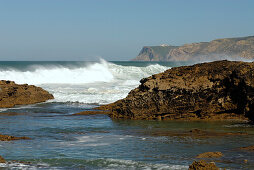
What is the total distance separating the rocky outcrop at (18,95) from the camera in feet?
68.9

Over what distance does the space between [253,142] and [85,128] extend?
5.36 meters

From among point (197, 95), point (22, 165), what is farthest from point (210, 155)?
point (197, 95)

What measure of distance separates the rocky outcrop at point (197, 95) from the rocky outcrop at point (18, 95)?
8586mm

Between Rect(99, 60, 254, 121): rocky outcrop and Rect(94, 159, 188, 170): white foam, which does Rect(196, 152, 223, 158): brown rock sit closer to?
Rect(94, 159, 188, 170): white foam

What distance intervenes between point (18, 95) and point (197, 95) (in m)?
11.3

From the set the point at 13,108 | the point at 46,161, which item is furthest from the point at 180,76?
the point at 13,108

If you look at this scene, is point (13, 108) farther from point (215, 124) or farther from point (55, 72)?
point (55, 72)

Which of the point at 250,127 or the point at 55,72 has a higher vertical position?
the point at 55,72

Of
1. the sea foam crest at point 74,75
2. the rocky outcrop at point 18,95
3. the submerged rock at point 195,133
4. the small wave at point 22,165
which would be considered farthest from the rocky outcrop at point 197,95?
the sea foam crest at point 74,75

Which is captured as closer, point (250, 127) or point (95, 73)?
point (250, 127)

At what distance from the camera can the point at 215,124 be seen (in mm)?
13055

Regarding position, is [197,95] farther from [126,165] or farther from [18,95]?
[18,95]

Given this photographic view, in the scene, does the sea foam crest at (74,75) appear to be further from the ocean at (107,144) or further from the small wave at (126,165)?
the small wave at (126,165)

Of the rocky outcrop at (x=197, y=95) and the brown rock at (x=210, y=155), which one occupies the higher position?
the rocky outcrop at (x=197, y=95)
